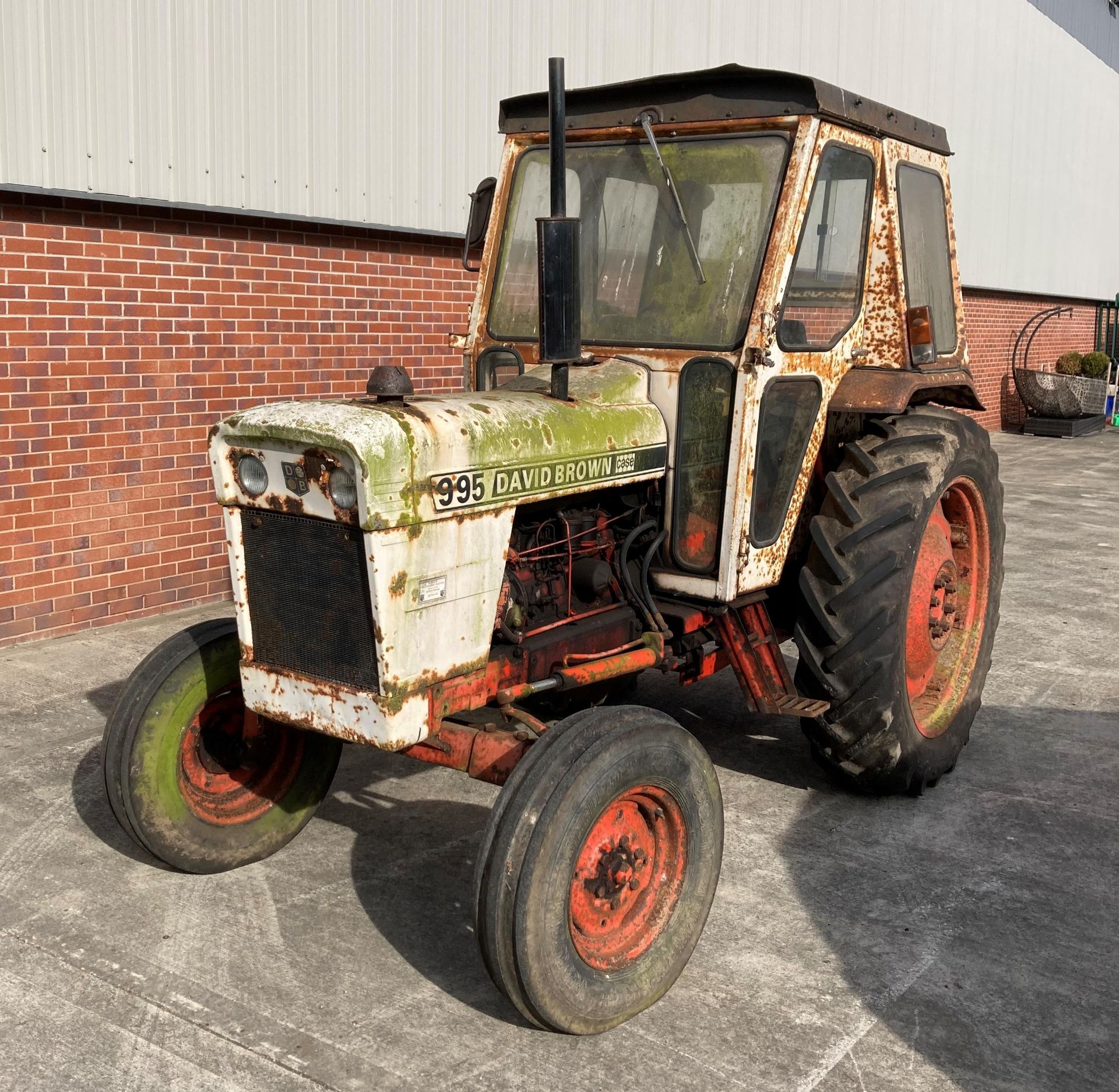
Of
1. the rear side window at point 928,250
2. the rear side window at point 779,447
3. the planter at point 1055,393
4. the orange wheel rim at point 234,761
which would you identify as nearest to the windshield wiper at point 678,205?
the rear side window at point 779,447

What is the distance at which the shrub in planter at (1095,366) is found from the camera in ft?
60.4

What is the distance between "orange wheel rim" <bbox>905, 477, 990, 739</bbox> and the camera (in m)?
4.79

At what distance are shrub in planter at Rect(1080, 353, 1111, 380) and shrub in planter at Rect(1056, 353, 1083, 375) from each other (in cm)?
6

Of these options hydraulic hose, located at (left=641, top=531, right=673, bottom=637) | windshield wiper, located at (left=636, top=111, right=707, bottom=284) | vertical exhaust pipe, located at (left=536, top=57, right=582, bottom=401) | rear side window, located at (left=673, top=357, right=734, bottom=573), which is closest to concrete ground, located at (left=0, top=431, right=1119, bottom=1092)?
hydraulic hose, located at (left=641, top=531, right=673, bottom=637)

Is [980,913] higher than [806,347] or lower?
lower

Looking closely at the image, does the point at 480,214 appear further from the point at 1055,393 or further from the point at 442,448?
the point at 1055,393

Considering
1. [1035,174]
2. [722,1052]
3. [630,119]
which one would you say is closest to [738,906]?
[722,1052]

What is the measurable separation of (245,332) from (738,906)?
183 inches

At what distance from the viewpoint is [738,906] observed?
392cm

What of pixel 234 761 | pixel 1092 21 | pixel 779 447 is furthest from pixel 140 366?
pixel 1092 21

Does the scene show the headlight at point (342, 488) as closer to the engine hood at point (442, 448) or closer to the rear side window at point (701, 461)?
the engine hood at point (442, 448)

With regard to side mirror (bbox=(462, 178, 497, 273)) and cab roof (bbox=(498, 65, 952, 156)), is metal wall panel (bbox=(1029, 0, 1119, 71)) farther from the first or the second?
side mirror (bbox=(462, 178, 497, 273))

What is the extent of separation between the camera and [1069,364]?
734 inches

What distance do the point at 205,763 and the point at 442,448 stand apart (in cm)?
132
